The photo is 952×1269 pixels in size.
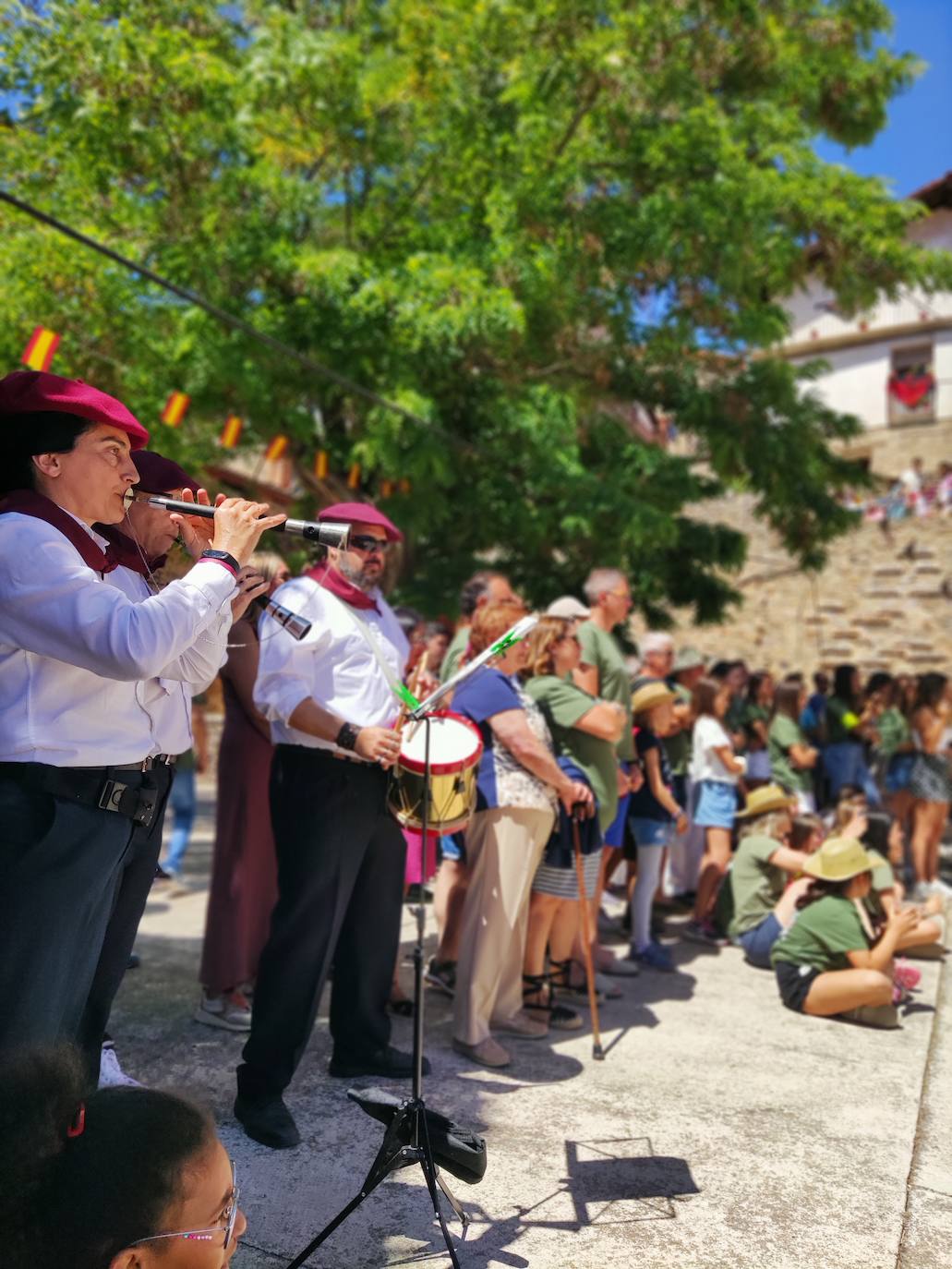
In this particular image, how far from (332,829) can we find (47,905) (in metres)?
1.33

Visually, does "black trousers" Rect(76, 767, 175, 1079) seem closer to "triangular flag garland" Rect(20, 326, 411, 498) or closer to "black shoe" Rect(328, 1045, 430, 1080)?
Result: "black shoe" Rect(328, 1045, 430, 1080)

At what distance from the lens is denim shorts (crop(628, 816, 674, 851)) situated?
19.7ft

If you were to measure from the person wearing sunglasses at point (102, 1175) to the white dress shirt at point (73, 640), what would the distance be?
0.75m

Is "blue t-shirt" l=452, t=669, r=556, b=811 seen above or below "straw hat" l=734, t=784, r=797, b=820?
above

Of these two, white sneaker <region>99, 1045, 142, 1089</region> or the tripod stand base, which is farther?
white sneaker <region>99, 1045, 142, 1089</region>

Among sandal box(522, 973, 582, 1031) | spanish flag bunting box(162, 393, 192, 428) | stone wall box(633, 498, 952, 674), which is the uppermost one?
stone wall box(633, 498, 952, 674)

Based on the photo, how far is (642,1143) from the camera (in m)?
3.36

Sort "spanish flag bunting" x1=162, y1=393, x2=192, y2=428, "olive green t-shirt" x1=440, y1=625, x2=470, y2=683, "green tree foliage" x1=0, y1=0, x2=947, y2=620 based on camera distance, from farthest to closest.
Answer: "green tree foliage" x1=0, y1=0, x2=947, y2=620
"spanish flag bunting" x1=162, y1=393, x2=192, y2=428
"olive green t-shirt" x1=440, y1=625, x2=470, y2=683

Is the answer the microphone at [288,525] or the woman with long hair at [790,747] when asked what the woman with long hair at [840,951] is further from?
the microphone at [288,525]

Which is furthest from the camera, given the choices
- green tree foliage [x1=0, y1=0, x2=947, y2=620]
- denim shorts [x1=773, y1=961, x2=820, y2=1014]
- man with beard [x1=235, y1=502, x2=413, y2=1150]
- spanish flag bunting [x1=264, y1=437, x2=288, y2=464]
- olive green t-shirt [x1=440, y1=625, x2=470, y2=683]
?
spanish flag bunting [x1=264, y1=437, x2=288, y2=464]

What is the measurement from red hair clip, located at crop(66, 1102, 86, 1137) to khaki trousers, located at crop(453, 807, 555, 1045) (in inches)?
106

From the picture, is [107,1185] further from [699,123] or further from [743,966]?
[699,123]

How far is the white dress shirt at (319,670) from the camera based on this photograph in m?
3.39

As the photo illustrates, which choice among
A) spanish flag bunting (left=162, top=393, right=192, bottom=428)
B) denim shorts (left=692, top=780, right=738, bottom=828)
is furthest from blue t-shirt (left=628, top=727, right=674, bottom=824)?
spanish flag bunting (left=162, top=393, right=192, bottom=428)
